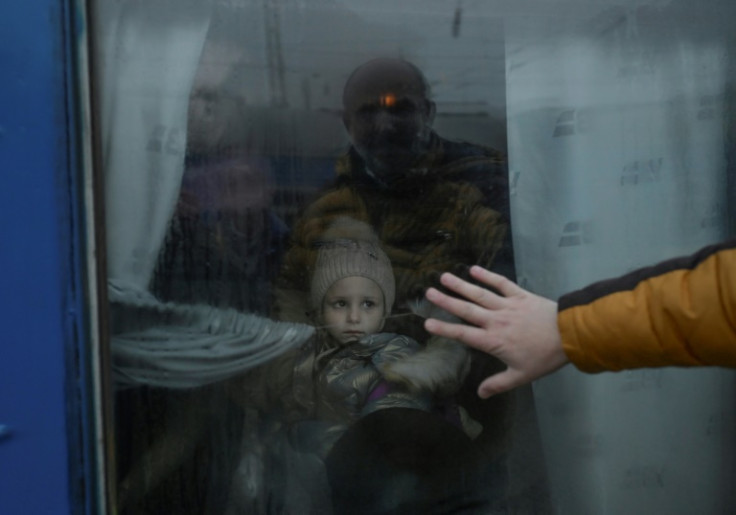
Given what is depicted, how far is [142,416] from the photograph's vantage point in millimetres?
1410

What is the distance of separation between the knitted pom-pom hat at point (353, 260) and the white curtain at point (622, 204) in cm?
30

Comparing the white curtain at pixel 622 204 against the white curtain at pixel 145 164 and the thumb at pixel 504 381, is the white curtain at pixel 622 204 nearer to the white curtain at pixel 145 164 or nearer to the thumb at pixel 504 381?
the thumb at pixel 504 381

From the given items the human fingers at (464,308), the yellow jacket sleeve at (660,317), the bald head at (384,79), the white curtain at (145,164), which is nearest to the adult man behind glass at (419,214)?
the bald head at (384,79)

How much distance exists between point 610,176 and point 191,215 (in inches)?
35.3

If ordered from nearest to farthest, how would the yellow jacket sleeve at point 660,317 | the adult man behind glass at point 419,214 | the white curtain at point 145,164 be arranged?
the yellow jacket sleeve at point 660,317 → the white curtain at point 145,164 → the adult man behind glass at point 419,214

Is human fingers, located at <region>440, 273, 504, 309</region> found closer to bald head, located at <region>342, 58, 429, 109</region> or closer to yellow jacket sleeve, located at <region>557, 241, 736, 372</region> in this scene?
yellow jacket sleeve, located at <region>557, 241, 736, 372</region>

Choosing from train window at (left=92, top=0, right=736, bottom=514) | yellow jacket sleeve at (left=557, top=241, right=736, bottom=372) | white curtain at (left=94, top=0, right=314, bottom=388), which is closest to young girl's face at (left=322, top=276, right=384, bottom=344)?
train window at (left=92, top=0, right=736, bottom=514)

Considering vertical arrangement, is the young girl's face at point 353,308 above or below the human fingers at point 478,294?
below

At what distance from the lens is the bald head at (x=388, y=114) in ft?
4.74

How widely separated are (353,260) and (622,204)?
61 centimetres

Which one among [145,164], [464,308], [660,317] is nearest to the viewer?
[660,317]

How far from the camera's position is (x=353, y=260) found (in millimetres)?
1513

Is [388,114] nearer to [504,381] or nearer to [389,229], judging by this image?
[389,229]

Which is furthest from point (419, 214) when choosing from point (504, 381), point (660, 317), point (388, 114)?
point (660, 317)
